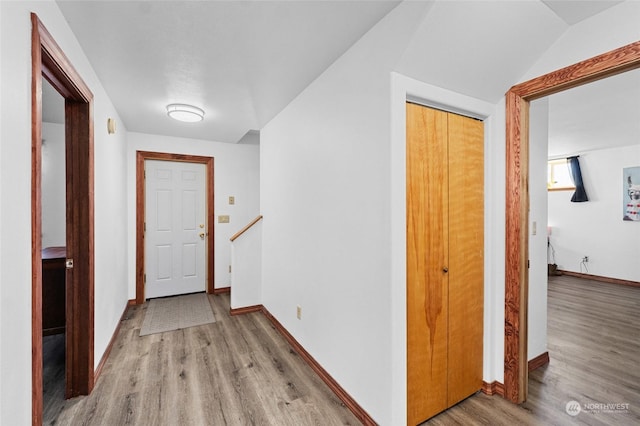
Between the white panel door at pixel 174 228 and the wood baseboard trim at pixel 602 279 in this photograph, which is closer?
the white panel door at pixel 174 228

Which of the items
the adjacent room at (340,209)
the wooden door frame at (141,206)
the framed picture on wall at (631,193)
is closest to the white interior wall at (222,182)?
the wooden door frame at (141,206)

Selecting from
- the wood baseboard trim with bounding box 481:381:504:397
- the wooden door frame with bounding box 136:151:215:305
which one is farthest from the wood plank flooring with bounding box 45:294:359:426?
the wooden door frame with bounding box 136:151:215:305

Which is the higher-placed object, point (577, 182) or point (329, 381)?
point (577, 182)

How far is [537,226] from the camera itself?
216 cm

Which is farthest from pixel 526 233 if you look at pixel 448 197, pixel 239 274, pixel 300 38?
pixel 239 274

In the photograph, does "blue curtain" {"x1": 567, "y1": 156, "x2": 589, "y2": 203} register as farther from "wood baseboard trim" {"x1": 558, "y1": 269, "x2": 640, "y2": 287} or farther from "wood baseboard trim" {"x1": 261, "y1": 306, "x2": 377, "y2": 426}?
"wood baseboard trim" {"x1": 261, "y1": 306, "x2": 377, "y2": 426}

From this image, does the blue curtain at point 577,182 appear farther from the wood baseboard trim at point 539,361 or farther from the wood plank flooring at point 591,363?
the wood baseboard trim at point 539,361

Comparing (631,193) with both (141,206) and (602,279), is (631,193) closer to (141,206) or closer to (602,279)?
(602,279)

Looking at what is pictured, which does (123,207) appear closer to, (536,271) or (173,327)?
(173,327)

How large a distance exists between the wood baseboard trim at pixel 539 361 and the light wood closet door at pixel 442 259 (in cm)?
58

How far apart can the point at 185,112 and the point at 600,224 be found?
6753 millimetres

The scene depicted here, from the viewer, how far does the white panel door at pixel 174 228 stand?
3975 millimetres
